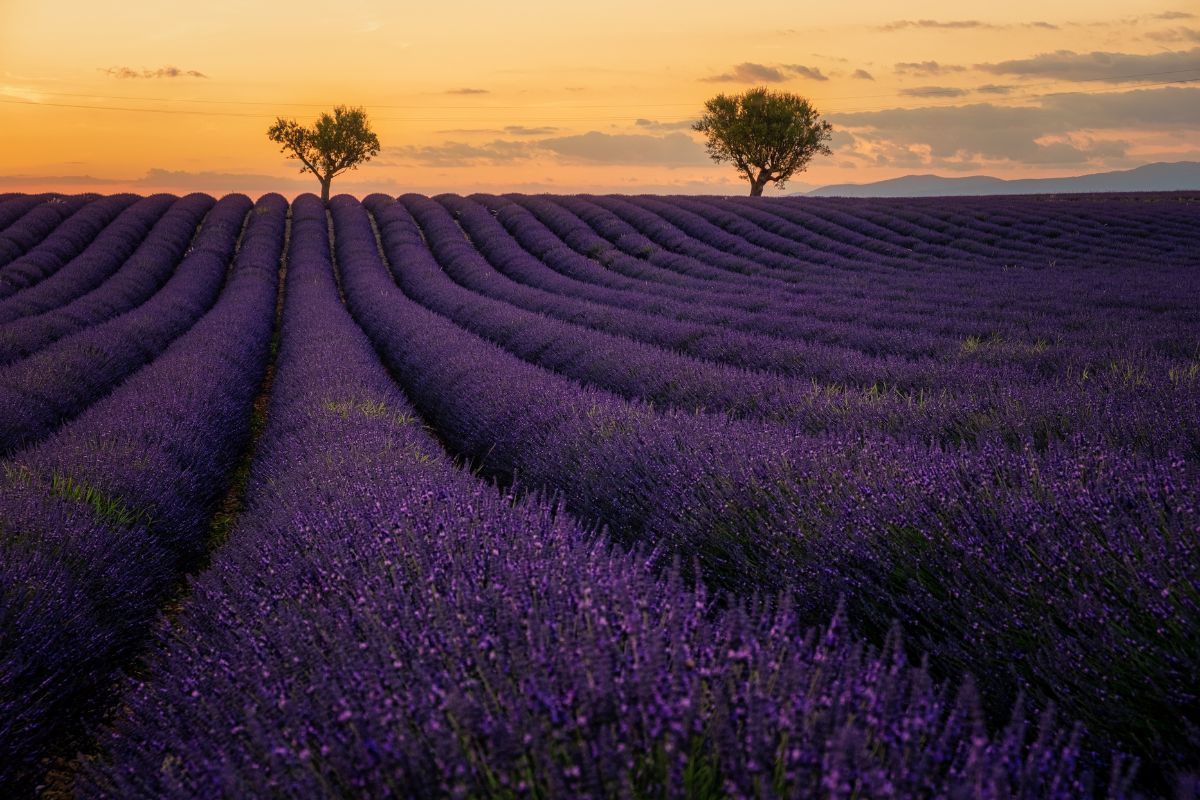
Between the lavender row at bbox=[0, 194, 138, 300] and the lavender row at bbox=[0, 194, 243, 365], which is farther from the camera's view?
the lavender row at bbox=[0, 194, 138, 300]

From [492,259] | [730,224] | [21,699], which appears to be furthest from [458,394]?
[730,224]

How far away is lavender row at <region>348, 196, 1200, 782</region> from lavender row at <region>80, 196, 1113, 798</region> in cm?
20

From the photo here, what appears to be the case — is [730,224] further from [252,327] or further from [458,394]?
[458,394]

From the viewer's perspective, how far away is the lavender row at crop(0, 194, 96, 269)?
58.6 feet

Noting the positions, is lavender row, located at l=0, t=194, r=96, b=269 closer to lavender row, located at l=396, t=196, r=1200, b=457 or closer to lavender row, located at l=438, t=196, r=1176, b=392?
lavender row, located at l=438, t=196, r=1176, b=392

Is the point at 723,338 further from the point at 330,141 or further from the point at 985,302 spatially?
the point at 330,141

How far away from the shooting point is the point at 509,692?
1325 millimetres

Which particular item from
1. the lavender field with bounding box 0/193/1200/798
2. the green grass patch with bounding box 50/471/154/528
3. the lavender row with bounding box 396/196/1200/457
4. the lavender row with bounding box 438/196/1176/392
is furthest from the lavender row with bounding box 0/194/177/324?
the green grass patch with bounding box 50/471/154/528

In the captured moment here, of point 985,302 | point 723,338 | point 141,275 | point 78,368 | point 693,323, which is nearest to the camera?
point 78,368

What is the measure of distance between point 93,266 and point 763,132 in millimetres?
27990

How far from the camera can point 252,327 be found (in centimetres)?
1059

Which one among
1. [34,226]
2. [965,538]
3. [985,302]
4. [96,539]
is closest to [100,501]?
[96,539]

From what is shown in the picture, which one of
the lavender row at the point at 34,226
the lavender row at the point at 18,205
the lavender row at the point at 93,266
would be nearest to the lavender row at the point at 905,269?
the lavender row at the point at 93,266

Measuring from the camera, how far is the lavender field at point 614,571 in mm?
1242
